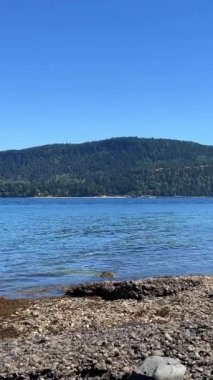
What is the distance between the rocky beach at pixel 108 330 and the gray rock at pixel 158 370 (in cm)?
32

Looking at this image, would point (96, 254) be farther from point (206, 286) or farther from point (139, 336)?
point (139, 336)

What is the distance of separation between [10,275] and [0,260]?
24.8 feet

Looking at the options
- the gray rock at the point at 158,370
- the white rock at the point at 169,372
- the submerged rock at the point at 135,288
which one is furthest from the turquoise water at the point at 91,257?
the white rock at the point at 169,372

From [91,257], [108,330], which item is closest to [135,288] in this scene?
[108,330]

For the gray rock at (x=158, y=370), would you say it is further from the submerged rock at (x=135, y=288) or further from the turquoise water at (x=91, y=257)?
the turquoise water at (x=91, y=257)

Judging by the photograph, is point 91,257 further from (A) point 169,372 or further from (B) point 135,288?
(A) point 169,372

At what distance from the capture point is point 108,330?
58.9 feet

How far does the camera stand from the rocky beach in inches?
525

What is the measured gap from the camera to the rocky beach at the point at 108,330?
43.8 ft

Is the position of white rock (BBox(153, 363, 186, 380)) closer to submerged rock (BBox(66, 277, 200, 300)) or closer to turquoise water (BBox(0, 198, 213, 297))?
submerged rock (BBox(66, 277, 200, 300))

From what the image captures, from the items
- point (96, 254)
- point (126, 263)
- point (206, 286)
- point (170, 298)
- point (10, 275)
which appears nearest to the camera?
point (170, 298)

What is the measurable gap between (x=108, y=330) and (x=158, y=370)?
230 inches

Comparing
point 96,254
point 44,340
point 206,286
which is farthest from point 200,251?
point 44,340

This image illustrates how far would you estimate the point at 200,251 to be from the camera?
→ 4716 centimetres
